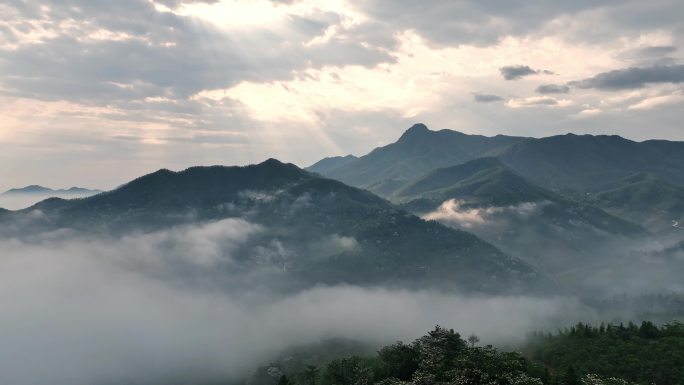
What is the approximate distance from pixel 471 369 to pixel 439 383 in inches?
727

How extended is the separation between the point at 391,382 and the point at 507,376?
143ft

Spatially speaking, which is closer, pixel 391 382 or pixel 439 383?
pixel 439 383

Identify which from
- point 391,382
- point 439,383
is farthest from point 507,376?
point 391,382

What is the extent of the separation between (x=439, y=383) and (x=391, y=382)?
915 inches

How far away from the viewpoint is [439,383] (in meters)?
181

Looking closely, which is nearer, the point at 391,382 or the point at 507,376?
the point at 507,376

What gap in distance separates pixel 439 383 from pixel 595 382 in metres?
59.7

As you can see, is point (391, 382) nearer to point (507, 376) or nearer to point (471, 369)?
point (471, 369)

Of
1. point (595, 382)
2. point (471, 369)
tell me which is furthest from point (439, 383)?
point (595, 382)

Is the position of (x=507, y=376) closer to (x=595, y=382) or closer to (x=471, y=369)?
(x=471, y=369)

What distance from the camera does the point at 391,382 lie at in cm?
19725

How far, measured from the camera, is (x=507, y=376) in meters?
185

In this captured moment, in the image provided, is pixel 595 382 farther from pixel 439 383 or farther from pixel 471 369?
pixel 439 383

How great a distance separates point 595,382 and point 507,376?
33970mm
